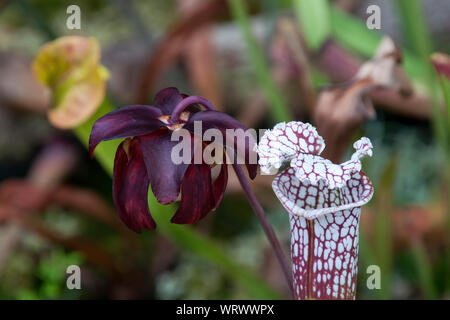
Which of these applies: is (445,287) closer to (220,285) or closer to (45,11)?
(220,285)

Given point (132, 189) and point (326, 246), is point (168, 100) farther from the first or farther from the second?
point (326, 246)

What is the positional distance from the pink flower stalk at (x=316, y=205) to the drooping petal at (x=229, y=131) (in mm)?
13

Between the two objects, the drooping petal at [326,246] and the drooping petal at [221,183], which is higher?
the drooping petal at [221,183]

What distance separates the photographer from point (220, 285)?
1.12 metres

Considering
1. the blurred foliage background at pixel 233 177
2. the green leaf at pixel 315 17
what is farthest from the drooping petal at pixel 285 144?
the green leaf at pixel 315 17

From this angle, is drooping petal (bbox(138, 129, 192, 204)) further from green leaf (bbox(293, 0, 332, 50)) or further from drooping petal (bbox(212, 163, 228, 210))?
green leaf (bbox(293, 0, 332, 50))

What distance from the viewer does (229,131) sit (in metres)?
0.41

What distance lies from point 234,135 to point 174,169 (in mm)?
56

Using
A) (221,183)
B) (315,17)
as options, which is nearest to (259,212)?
(221,183)

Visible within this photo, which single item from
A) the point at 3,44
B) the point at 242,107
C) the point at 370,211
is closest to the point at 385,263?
the point at 370,211

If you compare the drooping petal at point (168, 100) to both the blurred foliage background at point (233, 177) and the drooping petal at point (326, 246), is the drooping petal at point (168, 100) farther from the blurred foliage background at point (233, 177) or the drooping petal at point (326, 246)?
the blurred foliage background at point (233, 177)

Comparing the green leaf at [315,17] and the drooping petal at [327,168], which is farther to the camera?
the green leaf at [315,17]

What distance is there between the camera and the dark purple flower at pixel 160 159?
1.32 feet

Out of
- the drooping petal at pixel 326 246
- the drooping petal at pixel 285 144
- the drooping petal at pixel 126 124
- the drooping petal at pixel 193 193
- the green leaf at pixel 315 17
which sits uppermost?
the green leaf at pixel 315 17
